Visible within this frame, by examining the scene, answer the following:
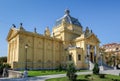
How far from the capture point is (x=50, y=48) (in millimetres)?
46094

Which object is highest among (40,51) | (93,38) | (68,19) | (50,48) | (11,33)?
(68,19)

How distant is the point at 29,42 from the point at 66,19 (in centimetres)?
1967

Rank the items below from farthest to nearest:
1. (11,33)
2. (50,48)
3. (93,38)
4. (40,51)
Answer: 1. (93,38)
2. (50,48)
3. (11,33)
4. (40,51)

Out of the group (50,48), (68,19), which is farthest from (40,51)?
(68,19)

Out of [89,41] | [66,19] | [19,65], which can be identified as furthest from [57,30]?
[19,65]

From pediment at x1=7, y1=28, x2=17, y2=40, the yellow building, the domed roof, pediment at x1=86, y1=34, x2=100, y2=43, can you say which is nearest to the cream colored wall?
the yellow building

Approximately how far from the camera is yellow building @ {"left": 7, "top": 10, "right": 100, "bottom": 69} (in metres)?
39.8

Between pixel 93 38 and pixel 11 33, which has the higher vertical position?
pixel 11 33

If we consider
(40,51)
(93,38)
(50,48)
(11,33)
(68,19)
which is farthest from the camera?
(68,19)

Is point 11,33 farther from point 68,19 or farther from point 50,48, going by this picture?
point 68,19

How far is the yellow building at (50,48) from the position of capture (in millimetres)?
39812

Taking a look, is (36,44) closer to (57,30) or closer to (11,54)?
(11,54)

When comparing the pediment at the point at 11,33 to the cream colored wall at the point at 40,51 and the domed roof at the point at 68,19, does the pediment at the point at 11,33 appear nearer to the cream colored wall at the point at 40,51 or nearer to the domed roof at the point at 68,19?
the cream colored wall at the point at 40,51

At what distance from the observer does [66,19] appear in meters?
56.5
